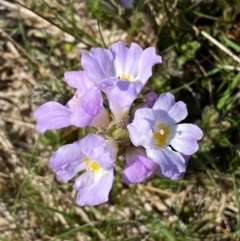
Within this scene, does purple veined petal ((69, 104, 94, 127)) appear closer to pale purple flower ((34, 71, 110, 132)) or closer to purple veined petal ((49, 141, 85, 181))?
pale purple flower ((34, 71, 110, 132))

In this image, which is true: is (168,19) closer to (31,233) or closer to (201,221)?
(201,221)

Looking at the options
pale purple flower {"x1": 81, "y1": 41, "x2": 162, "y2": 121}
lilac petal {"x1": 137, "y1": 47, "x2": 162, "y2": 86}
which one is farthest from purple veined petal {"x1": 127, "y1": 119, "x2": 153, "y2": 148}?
lilac petal {"x1": 137, "y1": 47, "x2": 162, "y2": 86}

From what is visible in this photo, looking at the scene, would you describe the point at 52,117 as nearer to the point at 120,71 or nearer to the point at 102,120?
the point at 102,120

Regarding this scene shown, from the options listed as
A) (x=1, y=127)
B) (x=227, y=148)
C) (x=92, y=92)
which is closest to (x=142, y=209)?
(x=227, y=148)

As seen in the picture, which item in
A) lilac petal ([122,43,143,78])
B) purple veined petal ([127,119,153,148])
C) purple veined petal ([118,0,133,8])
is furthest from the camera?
purple veined petal ([118,0,133,8])

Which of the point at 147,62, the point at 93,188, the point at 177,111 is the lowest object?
the point at 93,188

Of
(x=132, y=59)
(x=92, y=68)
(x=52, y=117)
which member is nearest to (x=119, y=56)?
(x=132, y=59)

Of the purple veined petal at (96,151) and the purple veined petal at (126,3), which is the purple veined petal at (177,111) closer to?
the purple veined petal at (96,151)
